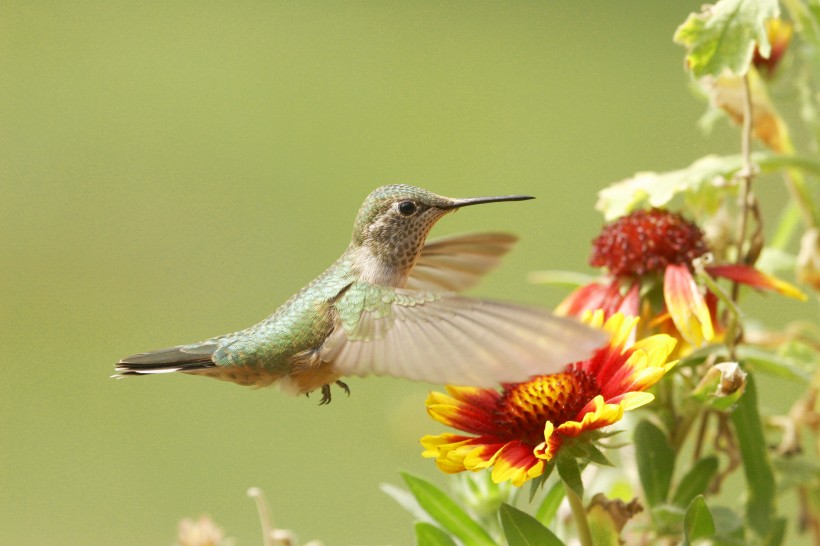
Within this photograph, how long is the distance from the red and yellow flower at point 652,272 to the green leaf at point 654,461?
0.10 meters

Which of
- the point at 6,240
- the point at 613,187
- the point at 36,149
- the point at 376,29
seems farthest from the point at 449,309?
the point at 376,29

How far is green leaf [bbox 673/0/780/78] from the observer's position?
90cm

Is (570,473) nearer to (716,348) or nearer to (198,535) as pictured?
(716,348)

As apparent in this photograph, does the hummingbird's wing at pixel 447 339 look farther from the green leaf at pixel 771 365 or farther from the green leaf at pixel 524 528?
the green leaf at pixel 771 365

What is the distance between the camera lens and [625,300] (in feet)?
3.23

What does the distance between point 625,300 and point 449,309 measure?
261mm

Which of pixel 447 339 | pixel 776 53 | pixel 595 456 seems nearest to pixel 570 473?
pixel 595 456

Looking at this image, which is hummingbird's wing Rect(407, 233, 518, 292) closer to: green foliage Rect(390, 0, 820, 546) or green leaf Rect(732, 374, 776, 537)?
green foliage Rect(390, 0, 820, 546)

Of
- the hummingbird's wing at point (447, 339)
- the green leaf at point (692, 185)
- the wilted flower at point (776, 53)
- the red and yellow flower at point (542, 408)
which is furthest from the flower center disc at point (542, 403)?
the wilted flower at point (776, 53)

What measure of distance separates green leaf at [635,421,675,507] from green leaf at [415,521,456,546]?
174 mm

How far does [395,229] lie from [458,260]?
11 cm

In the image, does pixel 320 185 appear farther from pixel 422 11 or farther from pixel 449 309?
pixel 449 309

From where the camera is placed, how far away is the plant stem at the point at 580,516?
0.76 metres

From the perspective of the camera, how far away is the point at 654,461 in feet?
2.90
